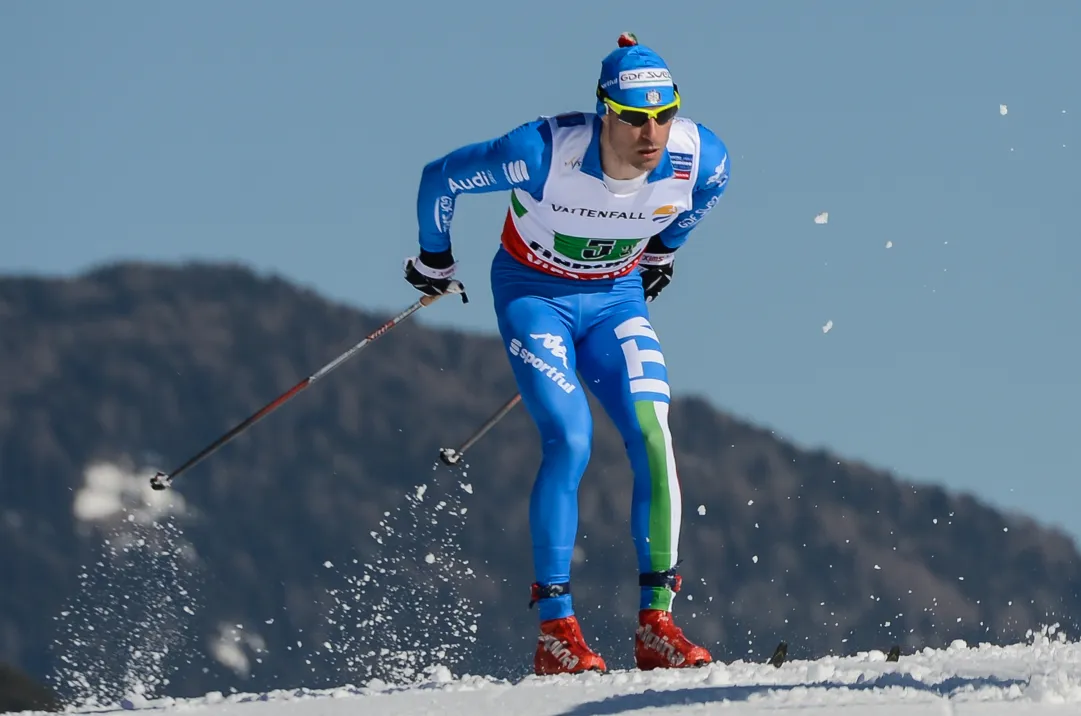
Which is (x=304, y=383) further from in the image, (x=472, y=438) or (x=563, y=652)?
(x=563, y=652)

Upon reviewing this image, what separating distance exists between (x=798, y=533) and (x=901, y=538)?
708 centimetres

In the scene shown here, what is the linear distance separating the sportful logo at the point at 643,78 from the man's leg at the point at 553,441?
3.27 feet

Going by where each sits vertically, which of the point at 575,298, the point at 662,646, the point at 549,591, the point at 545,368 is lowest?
the point at 662,646

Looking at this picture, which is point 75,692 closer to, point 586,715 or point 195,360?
point 586,715

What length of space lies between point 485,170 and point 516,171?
0.13 m

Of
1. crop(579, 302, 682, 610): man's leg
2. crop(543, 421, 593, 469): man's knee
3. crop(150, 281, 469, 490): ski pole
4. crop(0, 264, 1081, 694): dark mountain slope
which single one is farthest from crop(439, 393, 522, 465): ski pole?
crop(0, 264, 1081, 694): dark mountain slope

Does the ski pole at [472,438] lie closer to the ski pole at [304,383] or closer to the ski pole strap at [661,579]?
the ski pole at [304,383]

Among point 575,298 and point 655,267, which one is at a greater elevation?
point 655,267

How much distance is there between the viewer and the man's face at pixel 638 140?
7574mm

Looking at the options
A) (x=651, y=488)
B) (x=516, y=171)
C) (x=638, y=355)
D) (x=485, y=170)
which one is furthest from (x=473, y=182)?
(x=651, y=488)

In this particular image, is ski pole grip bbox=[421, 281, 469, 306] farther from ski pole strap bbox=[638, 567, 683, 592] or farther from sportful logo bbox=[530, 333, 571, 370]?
ski pole strap bbox=[638, 567, 683, 592]

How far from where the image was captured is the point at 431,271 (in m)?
8.35

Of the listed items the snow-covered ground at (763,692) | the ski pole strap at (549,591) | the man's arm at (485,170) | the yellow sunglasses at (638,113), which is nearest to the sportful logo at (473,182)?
the man's arm at (485,170)

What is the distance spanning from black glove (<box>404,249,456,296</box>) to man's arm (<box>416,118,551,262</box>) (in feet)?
0.64
